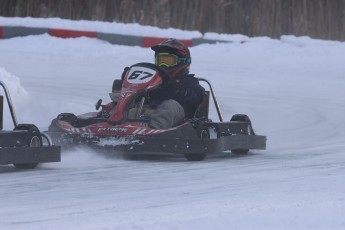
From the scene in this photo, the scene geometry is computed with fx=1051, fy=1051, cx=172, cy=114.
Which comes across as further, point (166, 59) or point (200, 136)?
point (166, 59)

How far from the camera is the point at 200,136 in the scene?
344 inches

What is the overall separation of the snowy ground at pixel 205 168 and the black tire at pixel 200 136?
0.13 metres

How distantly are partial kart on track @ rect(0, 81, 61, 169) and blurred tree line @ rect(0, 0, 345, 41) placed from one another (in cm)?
1268

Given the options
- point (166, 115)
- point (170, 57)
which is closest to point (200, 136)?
point (166, 115)

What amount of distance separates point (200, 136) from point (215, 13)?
1244 cm

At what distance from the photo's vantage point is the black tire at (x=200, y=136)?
8.56m

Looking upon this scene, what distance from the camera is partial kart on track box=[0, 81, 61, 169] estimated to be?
289 inches

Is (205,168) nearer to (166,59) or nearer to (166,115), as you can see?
(166,115)

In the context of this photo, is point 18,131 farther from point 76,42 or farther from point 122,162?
point 76,42

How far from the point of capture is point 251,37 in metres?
20.8

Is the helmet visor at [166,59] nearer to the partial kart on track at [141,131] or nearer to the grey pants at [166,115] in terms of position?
the partial kart on track at [141,131]

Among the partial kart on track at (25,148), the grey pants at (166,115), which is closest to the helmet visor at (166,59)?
the grey pants at (166,115)

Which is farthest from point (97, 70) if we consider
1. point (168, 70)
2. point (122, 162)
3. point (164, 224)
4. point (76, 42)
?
point (164, 224)

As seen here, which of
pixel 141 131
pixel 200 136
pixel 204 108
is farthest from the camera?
pixel 204 108
